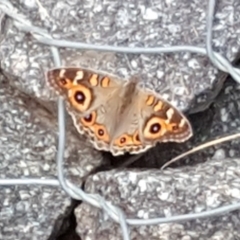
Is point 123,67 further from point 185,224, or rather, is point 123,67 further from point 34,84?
point 185,224

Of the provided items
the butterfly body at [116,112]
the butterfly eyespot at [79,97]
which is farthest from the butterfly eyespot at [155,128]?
Result: the butterfly eyespot at [79,97]

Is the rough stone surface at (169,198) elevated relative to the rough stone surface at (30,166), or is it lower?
elevated

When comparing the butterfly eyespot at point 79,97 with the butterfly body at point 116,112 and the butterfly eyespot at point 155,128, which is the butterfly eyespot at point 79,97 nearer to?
the butterfly body at point 116,112

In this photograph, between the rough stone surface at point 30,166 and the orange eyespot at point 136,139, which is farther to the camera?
the rough stone surface at point 30,166

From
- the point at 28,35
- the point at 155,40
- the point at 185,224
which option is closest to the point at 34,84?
the point at 28,35

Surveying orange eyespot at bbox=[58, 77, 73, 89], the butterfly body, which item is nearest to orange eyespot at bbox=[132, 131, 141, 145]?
the butterfly body

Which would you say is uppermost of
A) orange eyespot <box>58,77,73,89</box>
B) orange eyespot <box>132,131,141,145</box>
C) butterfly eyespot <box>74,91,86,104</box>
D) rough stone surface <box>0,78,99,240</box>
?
orange eyespot <box>58,77,73,89</box>

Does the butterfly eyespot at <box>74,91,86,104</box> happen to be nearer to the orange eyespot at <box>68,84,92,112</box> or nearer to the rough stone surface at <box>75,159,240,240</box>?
the orange eyespot at <box>68,84,92,112</box>

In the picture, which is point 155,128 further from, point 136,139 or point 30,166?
point 30,166
